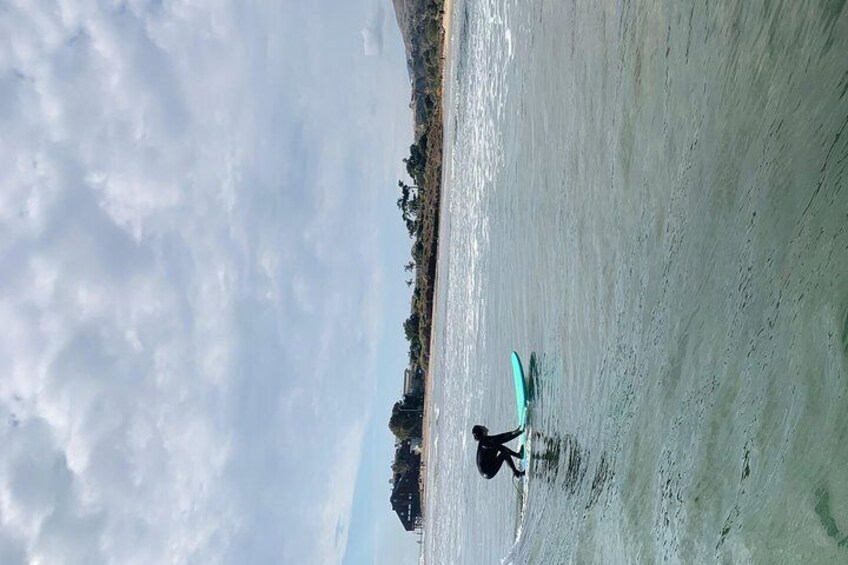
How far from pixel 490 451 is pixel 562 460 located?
11.8 ft

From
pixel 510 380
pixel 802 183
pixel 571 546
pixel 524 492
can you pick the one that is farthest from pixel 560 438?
pixel 802 183

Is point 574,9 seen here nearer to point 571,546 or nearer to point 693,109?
point 693,109

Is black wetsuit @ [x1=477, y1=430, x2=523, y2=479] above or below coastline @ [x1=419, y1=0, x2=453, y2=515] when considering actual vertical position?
below

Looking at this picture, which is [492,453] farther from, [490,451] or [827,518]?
[827,518]

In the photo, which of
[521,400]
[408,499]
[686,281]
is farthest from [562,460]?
[408,499]

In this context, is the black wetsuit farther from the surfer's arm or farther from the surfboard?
the surfboard

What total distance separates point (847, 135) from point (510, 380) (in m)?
17.6

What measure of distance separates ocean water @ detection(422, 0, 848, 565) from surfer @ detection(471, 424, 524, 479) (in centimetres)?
95

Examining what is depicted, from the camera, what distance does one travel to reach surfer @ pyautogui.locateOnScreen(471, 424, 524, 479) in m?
19.8

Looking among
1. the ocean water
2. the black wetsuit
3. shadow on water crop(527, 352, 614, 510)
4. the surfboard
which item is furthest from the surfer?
the ocean water

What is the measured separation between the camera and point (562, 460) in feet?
55.0

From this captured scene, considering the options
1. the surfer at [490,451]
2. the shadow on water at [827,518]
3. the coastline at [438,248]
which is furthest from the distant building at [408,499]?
the shadow on water at [827,518]

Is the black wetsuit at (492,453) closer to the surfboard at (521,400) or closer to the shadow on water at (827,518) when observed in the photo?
the surfboard at (521,400)

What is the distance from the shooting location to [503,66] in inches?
1010
